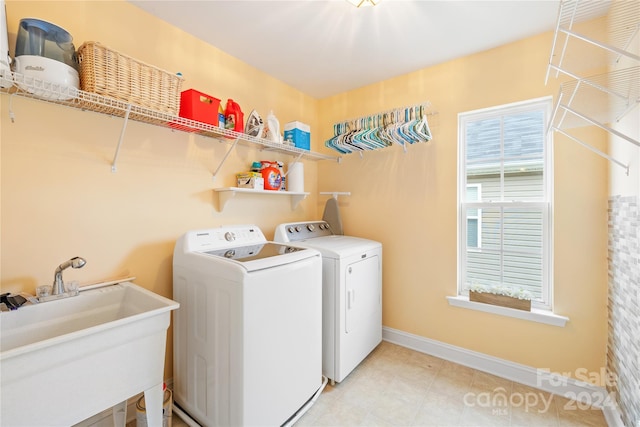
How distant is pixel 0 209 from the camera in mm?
1257

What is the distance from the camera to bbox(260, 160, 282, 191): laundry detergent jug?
2281 millimetres

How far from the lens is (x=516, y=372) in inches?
79.0

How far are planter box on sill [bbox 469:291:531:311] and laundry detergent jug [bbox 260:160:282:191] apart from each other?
1.85 m

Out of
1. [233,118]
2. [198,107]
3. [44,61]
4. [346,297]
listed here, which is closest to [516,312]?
[346,297]

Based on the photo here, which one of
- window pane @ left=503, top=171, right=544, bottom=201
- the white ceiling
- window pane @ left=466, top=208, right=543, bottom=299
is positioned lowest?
window pane @ left=466, top=208, right=543, bottom=299

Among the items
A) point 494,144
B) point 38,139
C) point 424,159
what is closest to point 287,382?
point 38,139

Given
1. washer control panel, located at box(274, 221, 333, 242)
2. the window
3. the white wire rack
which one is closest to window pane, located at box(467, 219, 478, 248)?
the window

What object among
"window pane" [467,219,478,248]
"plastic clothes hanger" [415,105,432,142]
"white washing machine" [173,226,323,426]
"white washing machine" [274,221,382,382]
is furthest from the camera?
"window pane" [467,219,478,248]

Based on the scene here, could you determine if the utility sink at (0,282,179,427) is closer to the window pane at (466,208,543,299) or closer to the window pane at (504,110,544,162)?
the window pane at (466,208,543,299)

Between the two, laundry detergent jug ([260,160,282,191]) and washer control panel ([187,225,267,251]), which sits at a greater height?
laundry detergent jug ([260,160,282,191])

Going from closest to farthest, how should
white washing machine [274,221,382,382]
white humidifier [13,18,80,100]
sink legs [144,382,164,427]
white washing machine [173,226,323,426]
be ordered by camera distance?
white humidifier [13,18,80,100] → sink legs [144,382,164,427] → white washing machine [173,226,323,426] → white washing machine [274,221,382,382]

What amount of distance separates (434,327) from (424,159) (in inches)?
58.4

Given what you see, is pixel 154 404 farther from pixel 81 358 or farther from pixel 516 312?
pixel 516 312

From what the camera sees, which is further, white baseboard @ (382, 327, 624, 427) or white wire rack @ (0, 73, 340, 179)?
white baseboard @ (382, 327, 624, 427)
